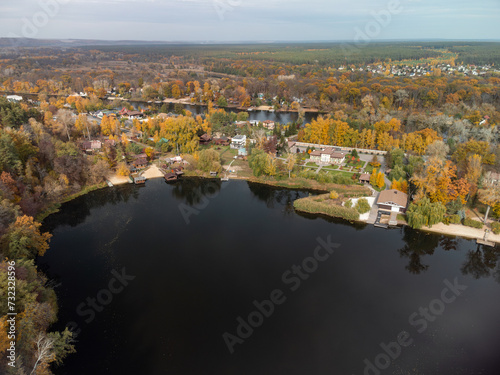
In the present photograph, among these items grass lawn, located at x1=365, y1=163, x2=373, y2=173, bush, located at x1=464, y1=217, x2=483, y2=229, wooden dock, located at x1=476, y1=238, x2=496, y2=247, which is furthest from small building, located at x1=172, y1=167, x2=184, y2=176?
wooden dock, located at x1=476, y1=238, x2=496, y2=247

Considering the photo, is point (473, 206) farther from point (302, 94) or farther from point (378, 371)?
point (302, 94)

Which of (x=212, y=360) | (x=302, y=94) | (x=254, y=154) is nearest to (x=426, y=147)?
(x=254, y=154)

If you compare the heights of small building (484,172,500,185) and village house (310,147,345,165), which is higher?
small building (484,172,500,185)

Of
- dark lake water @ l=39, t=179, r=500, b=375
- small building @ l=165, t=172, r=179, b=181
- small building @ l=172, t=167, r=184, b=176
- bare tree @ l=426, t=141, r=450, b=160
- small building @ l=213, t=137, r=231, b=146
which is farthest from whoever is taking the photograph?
small building @ l=213, t=137, r=231, b=146

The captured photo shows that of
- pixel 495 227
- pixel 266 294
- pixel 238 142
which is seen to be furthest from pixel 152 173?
pixel 495 227

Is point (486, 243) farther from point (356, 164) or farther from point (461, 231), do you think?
point (356, 164)

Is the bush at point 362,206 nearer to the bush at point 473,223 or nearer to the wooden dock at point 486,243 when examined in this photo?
the bush at point 473,223

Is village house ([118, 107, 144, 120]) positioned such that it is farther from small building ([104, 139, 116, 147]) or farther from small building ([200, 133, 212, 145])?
small building ([200, 133, 212, 145])
